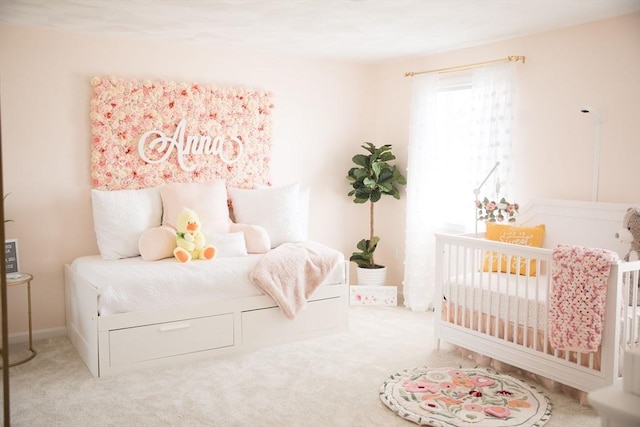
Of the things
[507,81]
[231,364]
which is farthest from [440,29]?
[231,364]

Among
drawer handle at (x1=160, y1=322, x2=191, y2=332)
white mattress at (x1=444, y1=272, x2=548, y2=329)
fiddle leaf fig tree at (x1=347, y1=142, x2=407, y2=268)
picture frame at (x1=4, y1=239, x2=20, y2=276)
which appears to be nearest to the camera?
white mattress at (x1=444, y1=272, x2=548, y2=329)

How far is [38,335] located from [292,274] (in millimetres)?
1871

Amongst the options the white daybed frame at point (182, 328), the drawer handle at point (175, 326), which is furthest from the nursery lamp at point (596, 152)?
the drawer handle at point (175, 326)

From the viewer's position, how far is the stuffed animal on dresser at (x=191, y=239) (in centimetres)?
394

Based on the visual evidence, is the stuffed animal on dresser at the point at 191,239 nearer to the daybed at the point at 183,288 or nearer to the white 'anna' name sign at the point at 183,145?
the daybed at the point at 183,288

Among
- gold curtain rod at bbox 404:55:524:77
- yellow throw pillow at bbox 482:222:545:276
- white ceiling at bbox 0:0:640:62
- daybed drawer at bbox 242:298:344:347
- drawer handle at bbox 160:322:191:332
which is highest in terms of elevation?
white ceiling at bbox 0:0:640:62

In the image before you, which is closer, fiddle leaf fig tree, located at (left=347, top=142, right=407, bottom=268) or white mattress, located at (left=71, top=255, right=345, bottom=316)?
white mattress, located at (left=71, top=255, right=345, bottom=316)

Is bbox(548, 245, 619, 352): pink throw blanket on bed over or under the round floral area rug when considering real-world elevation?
over

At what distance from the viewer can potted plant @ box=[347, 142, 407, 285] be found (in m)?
5.05

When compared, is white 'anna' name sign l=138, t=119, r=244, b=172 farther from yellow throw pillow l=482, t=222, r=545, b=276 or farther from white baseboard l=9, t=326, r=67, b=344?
yellow throw pillow l=482, t=222, r=545, b=276

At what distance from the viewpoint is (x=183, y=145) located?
4.48 metres

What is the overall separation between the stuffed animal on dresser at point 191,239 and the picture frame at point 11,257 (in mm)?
1005

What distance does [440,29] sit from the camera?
12.8ft

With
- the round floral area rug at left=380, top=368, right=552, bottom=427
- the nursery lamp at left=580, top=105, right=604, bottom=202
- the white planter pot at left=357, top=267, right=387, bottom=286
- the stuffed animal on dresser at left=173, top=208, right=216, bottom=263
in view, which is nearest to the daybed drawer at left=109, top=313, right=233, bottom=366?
the stuffed animal on dresser at left=173, top=208, right=216, bottom=263
